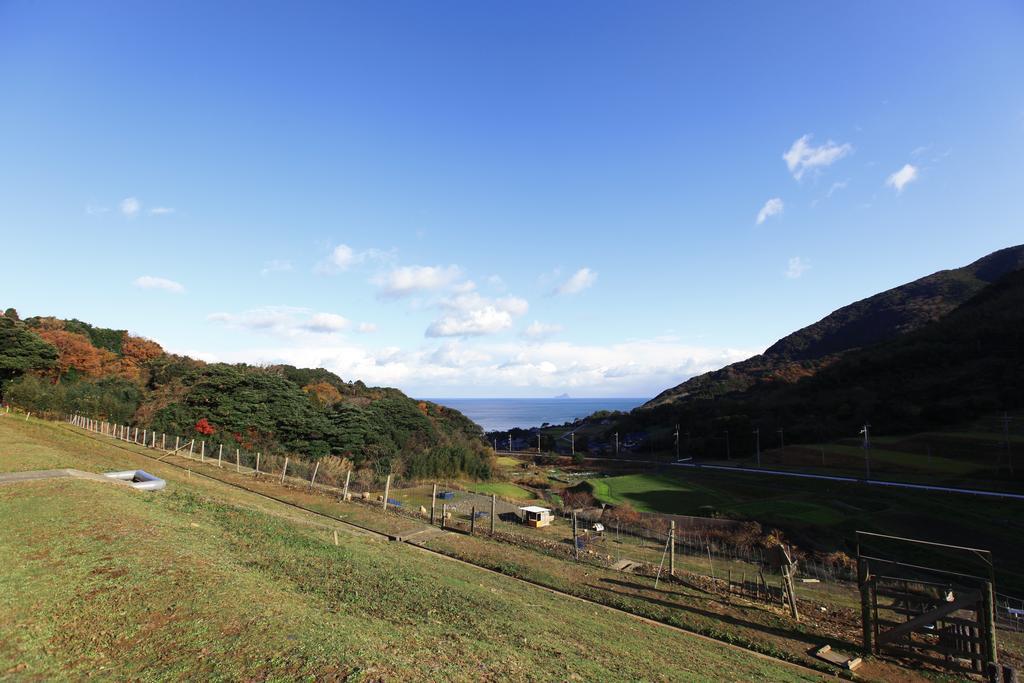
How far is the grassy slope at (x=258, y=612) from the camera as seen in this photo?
6410 millimetres

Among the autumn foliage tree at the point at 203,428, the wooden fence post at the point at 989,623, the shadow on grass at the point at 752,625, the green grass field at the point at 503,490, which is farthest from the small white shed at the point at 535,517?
the autumn foliage tree at the point at 203,428

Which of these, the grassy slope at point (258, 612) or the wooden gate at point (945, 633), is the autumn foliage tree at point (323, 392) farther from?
the wooden gate at point (945, 633)

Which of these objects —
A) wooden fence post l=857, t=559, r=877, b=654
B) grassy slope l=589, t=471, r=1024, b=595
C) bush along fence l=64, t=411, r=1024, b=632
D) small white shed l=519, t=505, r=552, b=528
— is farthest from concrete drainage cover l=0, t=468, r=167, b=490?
grassy slope l=589, t=471, r=1024, b=595

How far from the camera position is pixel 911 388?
8369 cm

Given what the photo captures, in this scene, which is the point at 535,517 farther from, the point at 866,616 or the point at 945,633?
the point at 945,633

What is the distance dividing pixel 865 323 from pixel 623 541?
187 m

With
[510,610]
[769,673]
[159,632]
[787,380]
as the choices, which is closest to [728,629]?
[769,673]

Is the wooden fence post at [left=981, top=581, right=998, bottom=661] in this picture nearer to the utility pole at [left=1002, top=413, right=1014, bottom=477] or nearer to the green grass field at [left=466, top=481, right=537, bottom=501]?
the green grass field at [left=466, top=481, right=537, bottom=501]

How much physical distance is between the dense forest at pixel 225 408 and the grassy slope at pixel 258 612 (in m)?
34.2

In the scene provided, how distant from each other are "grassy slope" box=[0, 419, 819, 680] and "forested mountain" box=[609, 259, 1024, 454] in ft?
272

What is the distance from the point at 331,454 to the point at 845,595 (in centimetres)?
4499

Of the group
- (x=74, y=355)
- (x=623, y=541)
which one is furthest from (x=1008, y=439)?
(x=74, y=355)

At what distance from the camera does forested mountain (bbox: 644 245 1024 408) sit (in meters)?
152

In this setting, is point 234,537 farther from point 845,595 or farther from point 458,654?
point 845,595
